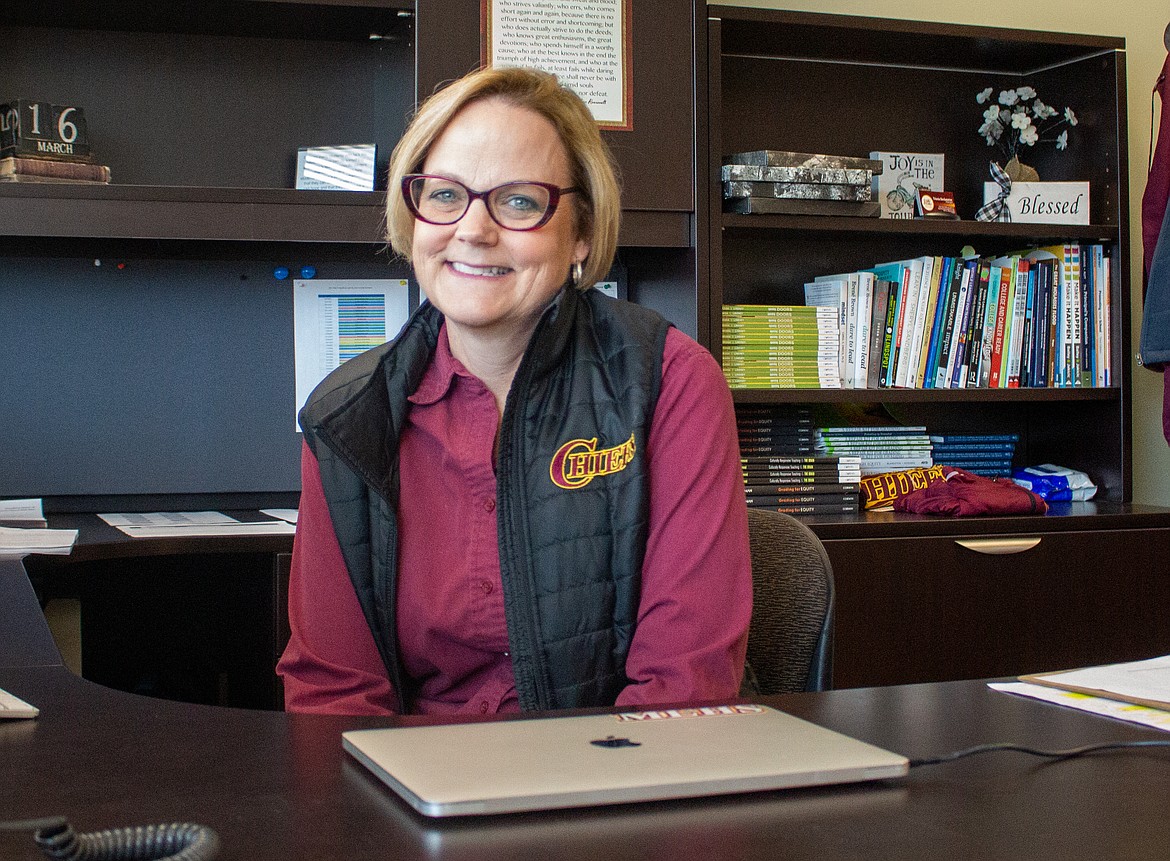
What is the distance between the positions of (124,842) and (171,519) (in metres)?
1.90

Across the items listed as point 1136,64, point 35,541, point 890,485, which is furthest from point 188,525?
point 1136,64

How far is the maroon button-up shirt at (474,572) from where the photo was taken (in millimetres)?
1309

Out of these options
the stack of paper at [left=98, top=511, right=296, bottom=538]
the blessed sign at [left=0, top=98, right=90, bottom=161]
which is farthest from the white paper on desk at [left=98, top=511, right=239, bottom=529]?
the blessed sign at [left=0, top=98, right=90, bottom=161]

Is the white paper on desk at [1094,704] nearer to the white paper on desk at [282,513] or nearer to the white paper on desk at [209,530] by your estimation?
the white paper on desk at [209,530]

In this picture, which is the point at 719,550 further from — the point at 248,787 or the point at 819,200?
the point at 819,200

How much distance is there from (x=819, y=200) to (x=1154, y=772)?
1927 millimetres

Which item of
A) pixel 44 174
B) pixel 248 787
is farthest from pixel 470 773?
pixel 44 174

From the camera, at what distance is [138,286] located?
2.69 m

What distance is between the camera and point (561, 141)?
1510 mm

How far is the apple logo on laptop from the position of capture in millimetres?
818

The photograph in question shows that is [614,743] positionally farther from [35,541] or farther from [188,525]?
[188,525]

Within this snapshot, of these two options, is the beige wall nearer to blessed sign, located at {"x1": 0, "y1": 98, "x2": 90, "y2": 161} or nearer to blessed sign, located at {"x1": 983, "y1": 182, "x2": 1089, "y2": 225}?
blessed sign, located at {"x1": 983, "y1": 182, "x2": 1089, "y2": 225}

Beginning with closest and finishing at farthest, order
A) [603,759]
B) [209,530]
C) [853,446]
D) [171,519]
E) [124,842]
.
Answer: [124,842] < [603,759] < [209,530] < [171,519] < [853,446]

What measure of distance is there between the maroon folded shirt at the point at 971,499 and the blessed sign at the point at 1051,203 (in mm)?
606
